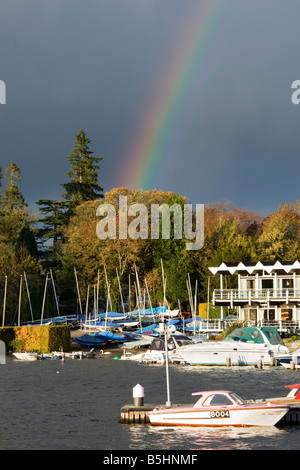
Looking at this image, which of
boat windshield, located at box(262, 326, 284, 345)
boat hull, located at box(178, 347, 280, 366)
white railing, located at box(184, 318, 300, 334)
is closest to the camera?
boat hull, located at box(178, 347, 280, 366)

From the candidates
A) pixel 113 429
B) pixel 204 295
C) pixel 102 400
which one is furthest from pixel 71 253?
pixel 113 429

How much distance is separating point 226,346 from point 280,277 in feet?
114

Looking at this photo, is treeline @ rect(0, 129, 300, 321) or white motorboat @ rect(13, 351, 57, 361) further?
treeline @ rect(0, 129, 300, 321)

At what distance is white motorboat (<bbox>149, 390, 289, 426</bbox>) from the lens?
127 feet

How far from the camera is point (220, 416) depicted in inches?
1527

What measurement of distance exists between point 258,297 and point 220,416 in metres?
66.4

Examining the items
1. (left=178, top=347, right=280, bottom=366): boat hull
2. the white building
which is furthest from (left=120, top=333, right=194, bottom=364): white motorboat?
the white building

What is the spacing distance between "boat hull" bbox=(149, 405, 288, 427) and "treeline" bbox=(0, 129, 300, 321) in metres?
85.2

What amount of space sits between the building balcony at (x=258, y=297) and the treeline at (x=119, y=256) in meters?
19.4

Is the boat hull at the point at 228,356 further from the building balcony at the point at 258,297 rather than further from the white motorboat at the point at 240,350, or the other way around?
the building balcony at the point at 258,297

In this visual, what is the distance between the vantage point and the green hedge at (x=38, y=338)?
93062 mm

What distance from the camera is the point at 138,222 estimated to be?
140 m

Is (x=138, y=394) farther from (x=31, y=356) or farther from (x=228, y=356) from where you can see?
(x=31, y=356)

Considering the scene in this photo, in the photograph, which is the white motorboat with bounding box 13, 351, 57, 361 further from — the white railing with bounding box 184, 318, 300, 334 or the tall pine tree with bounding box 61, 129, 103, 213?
the tall pine tree with bounding box 61, 129, 103, 213
